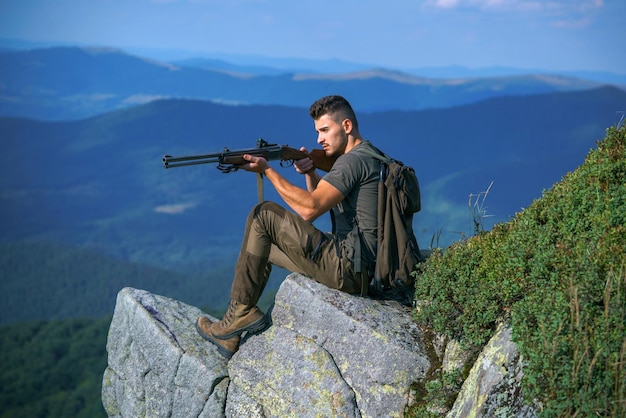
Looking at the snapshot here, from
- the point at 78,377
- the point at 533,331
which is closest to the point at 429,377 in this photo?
the point at 533,331

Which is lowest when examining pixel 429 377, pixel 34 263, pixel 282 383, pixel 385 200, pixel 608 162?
pixel 34 263

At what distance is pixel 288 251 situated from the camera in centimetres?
798

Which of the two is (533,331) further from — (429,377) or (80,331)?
(80,331)

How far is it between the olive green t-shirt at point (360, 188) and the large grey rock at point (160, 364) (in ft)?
7.43

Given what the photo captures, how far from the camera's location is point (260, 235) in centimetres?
793

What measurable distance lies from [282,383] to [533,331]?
2.91 m

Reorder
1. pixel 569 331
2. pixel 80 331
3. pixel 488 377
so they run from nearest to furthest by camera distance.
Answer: pixel 569 331
pixel 488 377
pixel 80 331

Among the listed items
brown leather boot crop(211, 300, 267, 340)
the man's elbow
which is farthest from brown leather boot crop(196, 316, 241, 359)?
the man's elbow

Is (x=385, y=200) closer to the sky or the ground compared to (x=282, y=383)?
closer to the sky

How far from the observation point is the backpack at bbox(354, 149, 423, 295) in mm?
7773

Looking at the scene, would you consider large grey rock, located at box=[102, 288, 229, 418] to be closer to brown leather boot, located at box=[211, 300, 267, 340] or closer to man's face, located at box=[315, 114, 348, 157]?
brown leather boot, located at box=[211, 300, 267, 340]

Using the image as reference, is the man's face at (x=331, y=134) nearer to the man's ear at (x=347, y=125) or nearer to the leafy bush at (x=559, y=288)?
the man's ear at (x=347, y=125)

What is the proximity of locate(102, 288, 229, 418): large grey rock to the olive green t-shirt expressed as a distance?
7.43ft

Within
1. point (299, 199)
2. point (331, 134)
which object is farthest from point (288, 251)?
point (331, 134)
